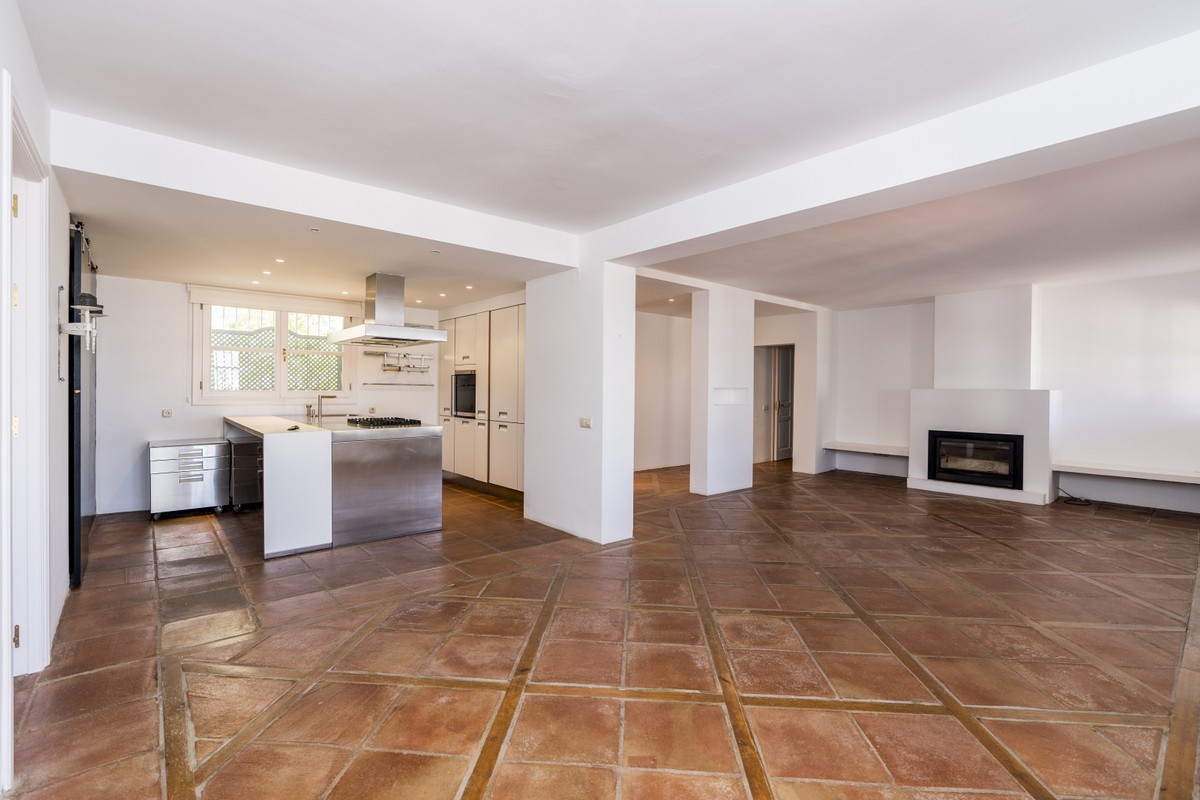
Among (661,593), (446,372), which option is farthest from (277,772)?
(446,372)

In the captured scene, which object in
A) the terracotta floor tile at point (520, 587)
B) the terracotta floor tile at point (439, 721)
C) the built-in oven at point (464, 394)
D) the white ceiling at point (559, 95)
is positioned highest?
the white ceiling at point (559, 95)

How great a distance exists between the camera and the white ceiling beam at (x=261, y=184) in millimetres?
2729

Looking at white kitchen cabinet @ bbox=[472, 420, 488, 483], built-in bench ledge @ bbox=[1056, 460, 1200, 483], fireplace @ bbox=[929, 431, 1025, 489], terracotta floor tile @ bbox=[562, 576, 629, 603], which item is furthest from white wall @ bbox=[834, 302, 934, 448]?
terracotta floor tile @ bbox=[562, 576, 629, 603]

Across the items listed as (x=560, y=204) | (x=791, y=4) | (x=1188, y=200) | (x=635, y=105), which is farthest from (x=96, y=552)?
(x=1188, y=200)

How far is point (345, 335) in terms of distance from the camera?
16.7ft

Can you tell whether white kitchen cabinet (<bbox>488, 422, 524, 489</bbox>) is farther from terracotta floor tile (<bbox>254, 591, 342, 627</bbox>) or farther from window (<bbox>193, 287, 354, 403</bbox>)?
terracotta floor tile (<bbox>254, 591, 342, 627</bbox>)

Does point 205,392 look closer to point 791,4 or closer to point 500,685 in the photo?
point 500,685

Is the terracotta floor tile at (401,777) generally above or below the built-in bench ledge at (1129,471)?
below

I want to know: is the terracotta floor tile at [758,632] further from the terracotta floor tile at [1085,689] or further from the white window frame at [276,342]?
the white window frame at [276,342]

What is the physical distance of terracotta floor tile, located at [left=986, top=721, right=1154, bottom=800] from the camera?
1742 mm

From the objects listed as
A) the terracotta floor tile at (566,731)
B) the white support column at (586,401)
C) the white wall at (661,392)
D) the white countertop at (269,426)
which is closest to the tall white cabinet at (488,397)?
the white support column at (586,401)

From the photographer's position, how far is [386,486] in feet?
15.1

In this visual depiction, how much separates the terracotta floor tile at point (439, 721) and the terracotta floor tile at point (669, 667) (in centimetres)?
62

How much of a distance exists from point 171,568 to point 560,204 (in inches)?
146
